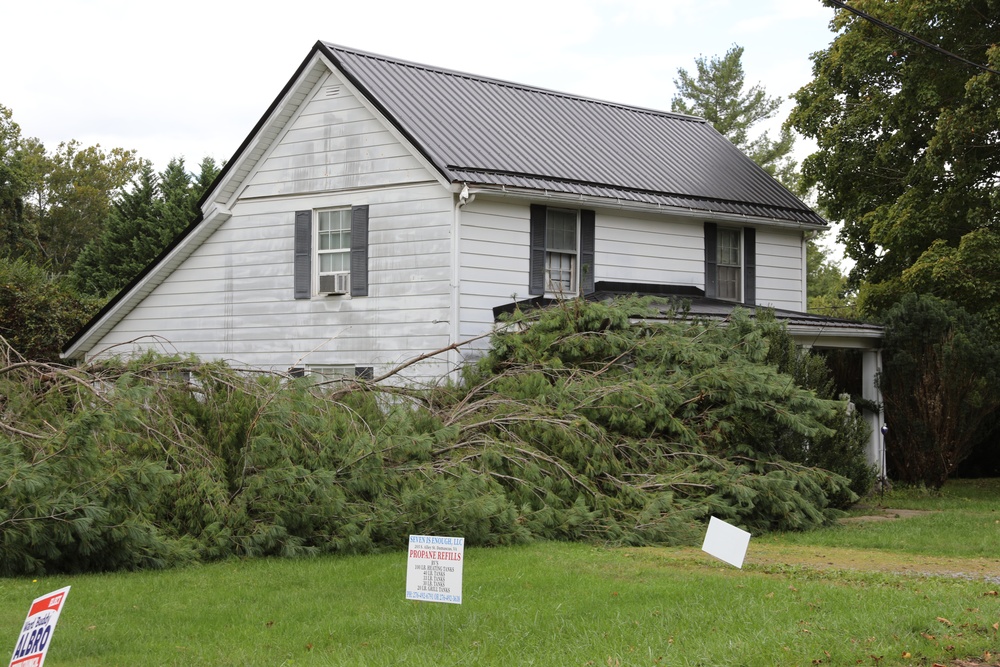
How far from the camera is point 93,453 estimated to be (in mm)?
10242

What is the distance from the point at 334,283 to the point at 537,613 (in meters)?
12.1

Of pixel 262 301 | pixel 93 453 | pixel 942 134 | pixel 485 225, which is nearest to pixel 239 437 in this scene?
pixel 93 453

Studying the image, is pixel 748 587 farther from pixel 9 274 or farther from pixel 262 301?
pixel 9 274

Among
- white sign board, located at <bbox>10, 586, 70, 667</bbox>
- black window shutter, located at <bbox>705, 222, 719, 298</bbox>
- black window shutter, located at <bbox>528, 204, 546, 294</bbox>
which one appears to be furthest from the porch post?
white sign board, located at <bbox>10, 586, 70, 667</bbox>

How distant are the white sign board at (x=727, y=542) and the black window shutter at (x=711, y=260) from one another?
→ 12.2 metres

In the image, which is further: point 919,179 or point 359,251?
point 919,179

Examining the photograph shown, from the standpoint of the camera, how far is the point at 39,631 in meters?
5.61

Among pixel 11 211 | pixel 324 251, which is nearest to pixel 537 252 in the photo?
pixel 324 251

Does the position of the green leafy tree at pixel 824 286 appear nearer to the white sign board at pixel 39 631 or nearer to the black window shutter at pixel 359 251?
the black window shutter at pixel 359 251

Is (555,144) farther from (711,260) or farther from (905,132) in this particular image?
(905,132)

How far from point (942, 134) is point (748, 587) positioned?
46.8 feet

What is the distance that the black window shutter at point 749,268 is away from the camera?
21.9 metres

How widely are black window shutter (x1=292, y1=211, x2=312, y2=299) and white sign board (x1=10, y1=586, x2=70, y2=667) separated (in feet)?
46.6

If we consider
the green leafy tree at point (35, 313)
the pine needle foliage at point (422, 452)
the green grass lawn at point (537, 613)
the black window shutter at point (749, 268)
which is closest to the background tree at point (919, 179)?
the black window shutter at point (749, 268)
